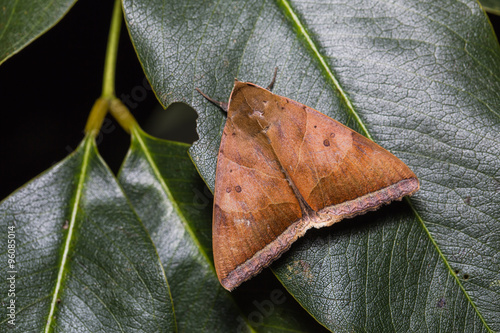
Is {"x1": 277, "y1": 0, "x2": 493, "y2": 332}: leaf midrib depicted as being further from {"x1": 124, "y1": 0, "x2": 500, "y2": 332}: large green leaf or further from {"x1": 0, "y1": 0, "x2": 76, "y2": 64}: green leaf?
{"x1": 0, "y1": 0, "x2": 76, "y2": 64}: green leaf

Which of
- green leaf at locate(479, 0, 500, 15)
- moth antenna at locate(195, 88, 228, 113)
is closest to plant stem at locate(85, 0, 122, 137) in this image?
moth antenna at locate(195, 88, 228, 113)

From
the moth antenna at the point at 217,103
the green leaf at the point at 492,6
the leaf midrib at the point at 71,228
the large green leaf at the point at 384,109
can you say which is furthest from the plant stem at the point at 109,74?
the green leaf at the point at 492,6

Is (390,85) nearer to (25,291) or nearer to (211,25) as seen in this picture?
(211,25)

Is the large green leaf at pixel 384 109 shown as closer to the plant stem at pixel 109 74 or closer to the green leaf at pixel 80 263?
the plant stem at pixel 109 74

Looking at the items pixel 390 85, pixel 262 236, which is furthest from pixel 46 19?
pixel 390 85

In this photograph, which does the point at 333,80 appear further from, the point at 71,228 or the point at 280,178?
the point at 71,228

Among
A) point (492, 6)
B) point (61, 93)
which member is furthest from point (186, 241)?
point (492, 6)
